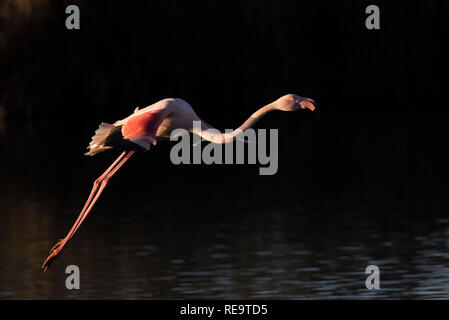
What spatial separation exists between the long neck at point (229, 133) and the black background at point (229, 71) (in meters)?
42.3

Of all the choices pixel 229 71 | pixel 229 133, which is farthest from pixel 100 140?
pixel 229 71

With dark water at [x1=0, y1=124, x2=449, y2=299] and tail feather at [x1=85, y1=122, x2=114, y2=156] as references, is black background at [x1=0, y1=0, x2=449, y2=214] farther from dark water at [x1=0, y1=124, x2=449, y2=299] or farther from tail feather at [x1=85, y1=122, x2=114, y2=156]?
tail feather at [x1=85, y1=122, x2=114, y2=156]

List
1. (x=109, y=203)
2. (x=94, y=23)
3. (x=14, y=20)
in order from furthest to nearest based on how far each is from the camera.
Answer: (x=94, y=23)
(x=14, y=20)
(x=109, y=203)

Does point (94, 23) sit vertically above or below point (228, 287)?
above

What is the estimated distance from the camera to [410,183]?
51.9 m

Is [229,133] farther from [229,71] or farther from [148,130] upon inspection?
[229,71]

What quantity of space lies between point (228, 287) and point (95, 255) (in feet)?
23.9

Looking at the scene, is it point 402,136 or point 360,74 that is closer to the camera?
point 402,136

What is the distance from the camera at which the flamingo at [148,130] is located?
16547mm

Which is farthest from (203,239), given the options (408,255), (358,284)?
(358,284)

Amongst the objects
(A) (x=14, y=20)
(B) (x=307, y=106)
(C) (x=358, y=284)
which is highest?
(A) (x=14, y=20)

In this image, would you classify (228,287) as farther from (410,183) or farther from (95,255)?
(410,183)

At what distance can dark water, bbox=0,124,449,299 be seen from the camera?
29.9 metres

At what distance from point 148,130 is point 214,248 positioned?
63.9 ft
